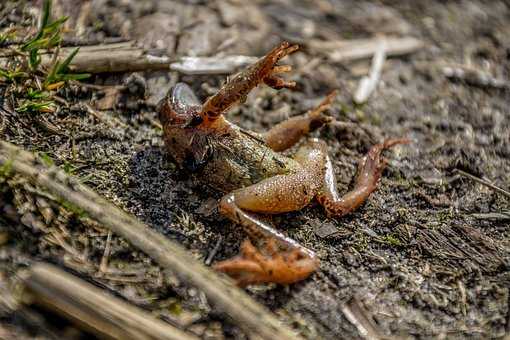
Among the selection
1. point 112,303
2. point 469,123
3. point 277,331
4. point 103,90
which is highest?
point 103,90

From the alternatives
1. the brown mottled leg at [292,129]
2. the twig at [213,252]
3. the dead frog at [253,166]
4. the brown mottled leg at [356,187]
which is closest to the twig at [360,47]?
the brown mottled leg at [292,129]

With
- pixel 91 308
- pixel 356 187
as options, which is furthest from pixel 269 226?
pixel 91 308

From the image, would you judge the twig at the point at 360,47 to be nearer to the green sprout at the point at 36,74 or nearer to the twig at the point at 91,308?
the green sprout at the point at 36,74

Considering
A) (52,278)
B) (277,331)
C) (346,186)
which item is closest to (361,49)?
(346,186)

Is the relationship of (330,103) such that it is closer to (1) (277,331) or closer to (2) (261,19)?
(2) (261,19)

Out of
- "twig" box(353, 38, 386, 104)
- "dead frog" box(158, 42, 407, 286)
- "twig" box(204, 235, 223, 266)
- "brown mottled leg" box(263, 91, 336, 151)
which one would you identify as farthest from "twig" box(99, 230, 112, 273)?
"twig" box(353, 38, 386, 104)
